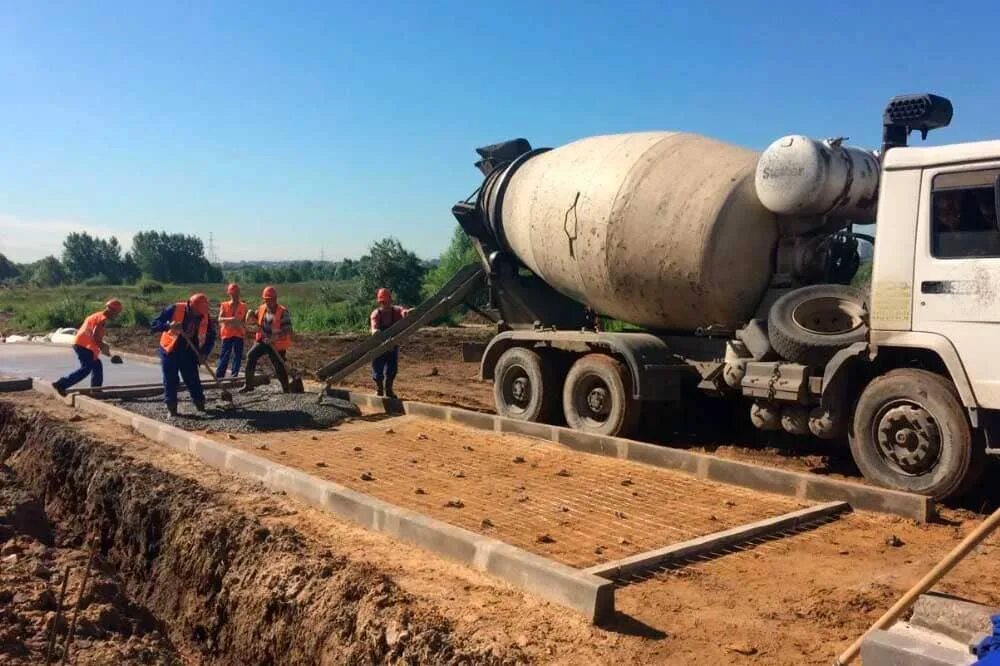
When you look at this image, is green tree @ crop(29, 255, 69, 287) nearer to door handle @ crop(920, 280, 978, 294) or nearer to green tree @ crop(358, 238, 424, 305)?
green tree @ crop(358, 238, 424, 305)

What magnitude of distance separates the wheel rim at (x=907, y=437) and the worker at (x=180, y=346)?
744 centimetres

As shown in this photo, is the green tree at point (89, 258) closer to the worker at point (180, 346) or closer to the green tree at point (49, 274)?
the green tree at point (49, 274)

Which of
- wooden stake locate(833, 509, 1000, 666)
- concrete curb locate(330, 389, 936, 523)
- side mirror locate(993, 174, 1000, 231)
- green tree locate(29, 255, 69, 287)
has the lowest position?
concrete curb locate(330, 389, 936, 523)

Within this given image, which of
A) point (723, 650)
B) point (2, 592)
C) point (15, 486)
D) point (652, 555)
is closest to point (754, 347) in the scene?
point (652, 555)

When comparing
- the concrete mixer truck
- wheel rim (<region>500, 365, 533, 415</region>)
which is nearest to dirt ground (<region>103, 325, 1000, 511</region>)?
the concrete mixer truck

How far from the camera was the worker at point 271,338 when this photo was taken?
12.0 m

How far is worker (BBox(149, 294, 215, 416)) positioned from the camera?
9.99 metres

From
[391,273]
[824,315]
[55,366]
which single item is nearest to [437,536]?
[824,315]

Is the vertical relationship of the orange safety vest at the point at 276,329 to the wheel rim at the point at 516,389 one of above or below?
above

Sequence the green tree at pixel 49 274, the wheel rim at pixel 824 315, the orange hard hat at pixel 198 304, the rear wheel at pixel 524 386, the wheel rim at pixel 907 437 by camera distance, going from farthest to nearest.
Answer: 1. the green tree at pixel 49 274
2. the orange hard hat at pixel 198 304
3. the rear wheel at pixel 524 386
4. the wheel rim at pixel 824 315
5. the wheel rim at pixel 907 437

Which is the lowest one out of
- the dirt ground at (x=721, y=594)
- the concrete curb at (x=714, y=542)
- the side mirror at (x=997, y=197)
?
the dirt ground at (x=721, y=594)

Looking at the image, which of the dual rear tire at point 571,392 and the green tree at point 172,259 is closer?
the dual rear tire at point 571,392

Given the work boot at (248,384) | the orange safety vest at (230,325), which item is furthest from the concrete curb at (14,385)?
the work boot at (248,384)

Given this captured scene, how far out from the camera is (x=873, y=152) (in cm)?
800
